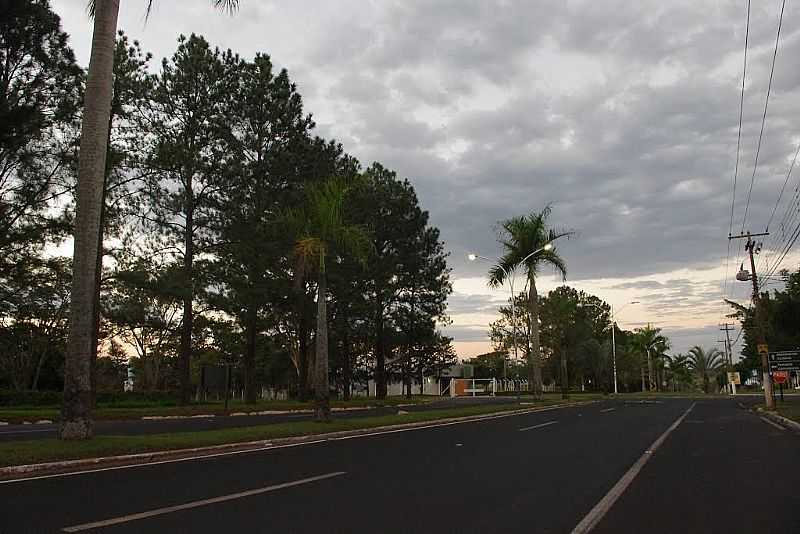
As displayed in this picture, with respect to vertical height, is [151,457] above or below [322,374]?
below

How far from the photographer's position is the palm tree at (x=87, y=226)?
12562mm

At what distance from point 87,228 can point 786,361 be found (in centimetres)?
3351

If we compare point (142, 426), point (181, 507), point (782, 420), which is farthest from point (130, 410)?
point (782, 420)

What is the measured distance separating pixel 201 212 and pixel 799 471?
102ft

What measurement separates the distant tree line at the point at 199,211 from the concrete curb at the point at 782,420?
15.2 m

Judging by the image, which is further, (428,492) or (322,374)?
(322,374)

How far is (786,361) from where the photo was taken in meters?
31.9

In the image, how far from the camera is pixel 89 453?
1091 cm

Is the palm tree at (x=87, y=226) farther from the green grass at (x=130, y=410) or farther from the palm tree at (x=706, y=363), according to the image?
the palm tree at (x=706, y=363)

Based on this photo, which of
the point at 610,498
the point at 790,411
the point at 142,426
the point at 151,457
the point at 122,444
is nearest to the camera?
the point at 610,498

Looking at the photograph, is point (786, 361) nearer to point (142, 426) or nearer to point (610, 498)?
point (610, 498)

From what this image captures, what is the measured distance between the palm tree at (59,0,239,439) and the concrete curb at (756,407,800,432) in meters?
20.1

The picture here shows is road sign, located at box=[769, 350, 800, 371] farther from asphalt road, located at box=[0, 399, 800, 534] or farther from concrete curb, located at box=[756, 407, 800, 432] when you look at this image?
asphalt road, located at box=[0, 399, 800, 534]

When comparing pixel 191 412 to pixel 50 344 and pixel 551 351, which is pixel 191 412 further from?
pixel 551 351
